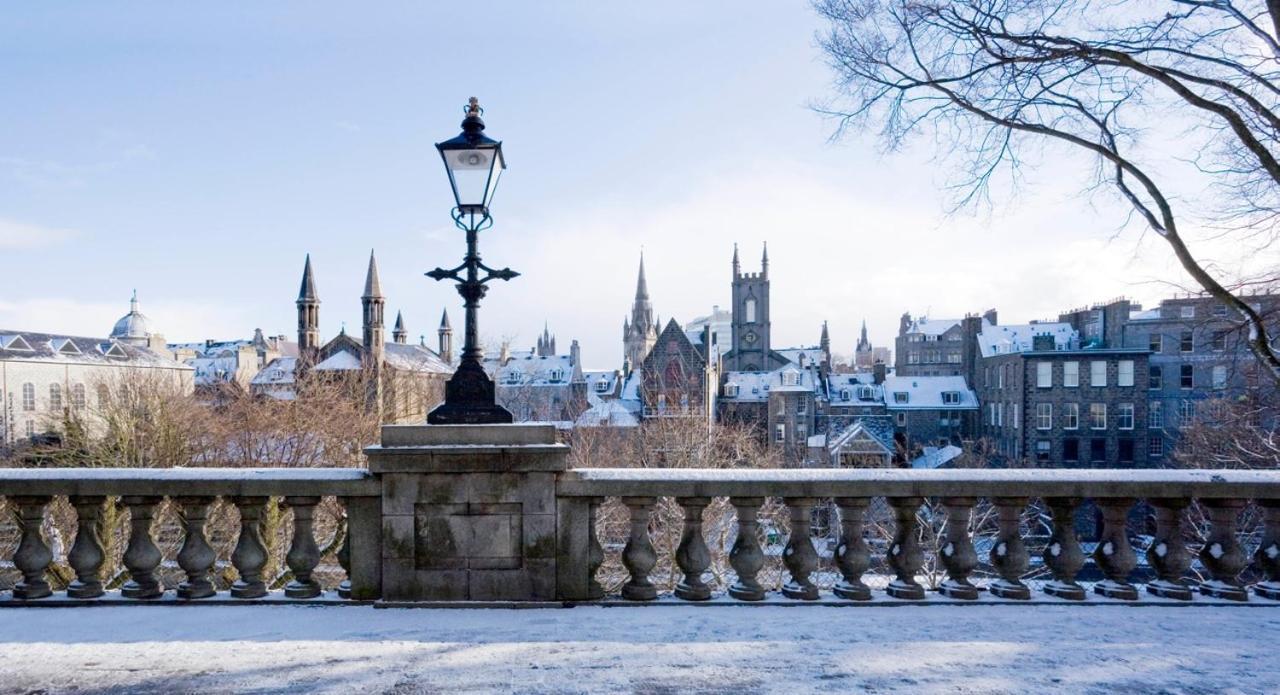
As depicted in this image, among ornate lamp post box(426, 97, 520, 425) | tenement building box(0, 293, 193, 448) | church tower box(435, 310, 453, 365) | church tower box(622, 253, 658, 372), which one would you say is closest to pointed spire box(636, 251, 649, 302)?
church tower box(622, 253, 658, 372)

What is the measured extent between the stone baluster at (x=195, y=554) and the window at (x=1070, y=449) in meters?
48.8

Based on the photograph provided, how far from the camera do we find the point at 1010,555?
425cm

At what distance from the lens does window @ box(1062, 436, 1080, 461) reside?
4247 centimetres

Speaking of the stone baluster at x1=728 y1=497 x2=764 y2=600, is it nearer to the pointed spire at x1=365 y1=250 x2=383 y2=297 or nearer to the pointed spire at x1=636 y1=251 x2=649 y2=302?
the pointed spire at x1=365 y1=250 x2=383 y2=297

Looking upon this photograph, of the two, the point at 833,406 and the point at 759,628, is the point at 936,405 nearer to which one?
the point at 833,406

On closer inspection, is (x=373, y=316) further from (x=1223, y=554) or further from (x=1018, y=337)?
(x=1223, y=554)

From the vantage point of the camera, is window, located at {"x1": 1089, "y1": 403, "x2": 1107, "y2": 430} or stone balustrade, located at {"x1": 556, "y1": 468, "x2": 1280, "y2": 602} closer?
stone balustrade, located at {"x1": 556, "y1": 468, "x2": 1280, "y2": 602}

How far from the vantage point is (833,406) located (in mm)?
54281

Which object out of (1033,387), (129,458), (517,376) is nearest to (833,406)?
(1033,387)

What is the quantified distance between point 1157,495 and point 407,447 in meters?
4.65

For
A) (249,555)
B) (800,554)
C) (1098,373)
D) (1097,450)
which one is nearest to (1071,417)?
(1097,450)

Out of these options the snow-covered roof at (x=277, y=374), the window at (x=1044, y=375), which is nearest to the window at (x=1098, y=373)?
the window at (x=1044, y=375)

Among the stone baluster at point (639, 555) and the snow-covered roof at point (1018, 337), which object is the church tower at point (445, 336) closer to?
the snow-covered roof at point (1018, 337)

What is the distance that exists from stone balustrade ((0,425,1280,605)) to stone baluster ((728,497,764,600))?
0.01 metres
